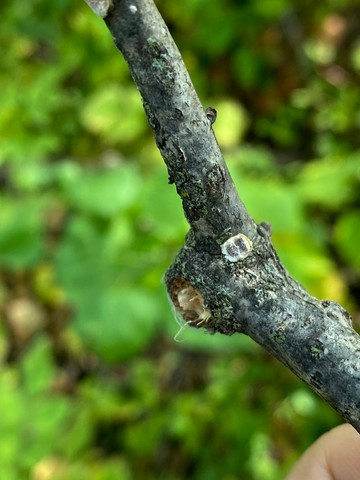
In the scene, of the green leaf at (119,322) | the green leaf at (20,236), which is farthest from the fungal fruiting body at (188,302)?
the green leaf at (20,236)

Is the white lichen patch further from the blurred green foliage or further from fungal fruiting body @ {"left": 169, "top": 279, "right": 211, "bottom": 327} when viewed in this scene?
the blurred green foliage

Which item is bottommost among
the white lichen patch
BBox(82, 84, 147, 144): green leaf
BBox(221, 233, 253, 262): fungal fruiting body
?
BBox(221, 233, 253, 262): fungal fruiting body

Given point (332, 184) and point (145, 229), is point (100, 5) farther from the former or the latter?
point (332, 184)

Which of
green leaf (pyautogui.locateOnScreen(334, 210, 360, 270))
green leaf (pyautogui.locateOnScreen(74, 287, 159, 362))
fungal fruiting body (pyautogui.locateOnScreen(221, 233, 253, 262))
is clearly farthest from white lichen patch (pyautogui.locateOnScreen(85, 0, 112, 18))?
green leaf (pyautogui.locateOnScreen(334, 210, 360, 270))

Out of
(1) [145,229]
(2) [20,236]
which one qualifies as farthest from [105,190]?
(2) [20,236]

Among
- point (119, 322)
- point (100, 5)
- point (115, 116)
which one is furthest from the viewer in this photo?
point (115, 116)

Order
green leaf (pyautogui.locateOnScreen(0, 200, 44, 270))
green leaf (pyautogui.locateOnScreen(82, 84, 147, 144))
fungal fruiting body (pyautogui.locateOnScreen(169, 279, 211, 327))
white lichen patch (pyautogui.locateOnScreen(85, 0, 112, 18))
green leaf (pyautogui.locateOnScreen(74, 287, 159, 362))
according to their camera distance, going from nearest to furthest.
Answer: white lichen patch (pyautogui.locateOnScreen(85, 0, 112, 18)), fungal fruiting body (pyautogui.locateOnScreen(169, 279, 211, 327)), green leaf (pyautogui.locateOnScreen(74, 287, 159, 362)), green leaf (pyautogui.locateOnScreen(0, 200, 44, 270)), green leaf (pyautogui.locateOnScreen(82, 84, 147, 144))

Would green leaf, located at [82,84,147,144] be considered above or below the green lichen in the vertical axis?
above

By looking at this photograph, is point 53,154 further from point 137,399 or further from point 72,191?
point 137,399
